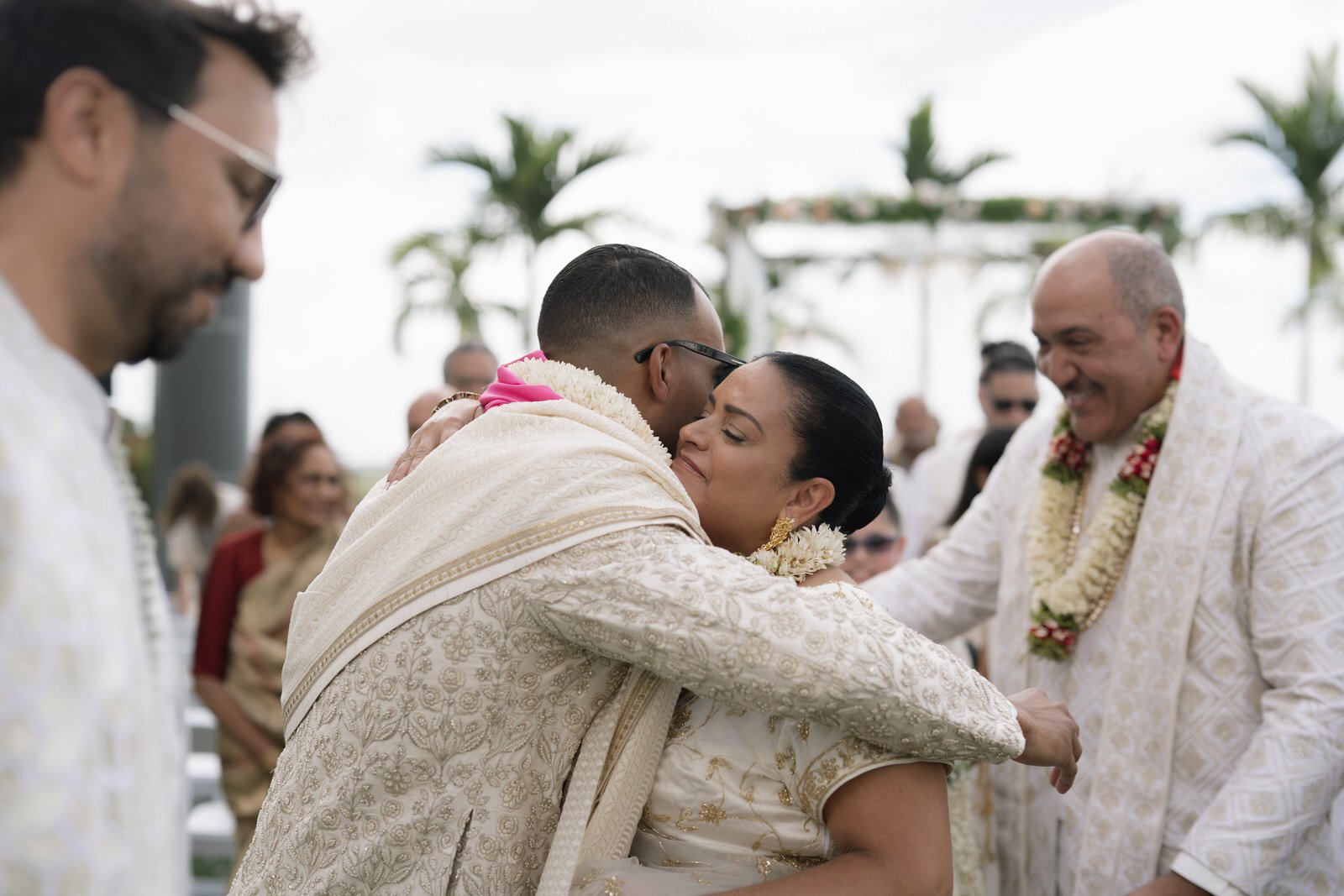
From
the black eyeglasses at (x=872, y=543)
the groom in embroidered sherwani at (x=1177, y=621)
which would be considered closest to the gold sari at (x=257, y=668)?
the black eyeglasses at (x=872, y=543)

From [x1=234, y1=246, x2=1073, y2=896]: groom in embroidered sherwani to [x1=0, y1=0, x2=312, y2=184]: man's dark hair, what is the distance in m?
0.94

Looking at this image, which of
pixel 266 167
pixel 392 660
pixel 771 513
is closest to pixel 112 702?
pixel 266 167

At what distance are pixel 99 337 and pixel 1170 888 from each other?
300 cm

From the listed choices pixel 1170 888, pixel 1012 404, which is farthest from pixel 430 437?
pixel 1012 404

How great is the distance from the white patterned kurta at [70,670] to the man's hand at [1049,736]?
1601 millimetres

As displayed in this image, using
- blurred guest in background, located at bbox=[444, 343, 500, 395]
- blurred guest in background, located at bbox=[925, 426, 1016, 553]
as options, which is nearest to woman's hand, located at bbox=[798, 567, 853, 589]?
blurred guest in background, located at bbox=[925, 426, 1016, 553]

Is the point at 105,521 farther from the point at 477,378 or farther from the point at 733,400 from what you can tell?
the point at 477,378

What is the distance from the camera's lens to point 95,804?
4.22 ft

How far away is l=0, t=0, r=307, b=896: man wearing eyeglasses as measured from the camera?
126 cm

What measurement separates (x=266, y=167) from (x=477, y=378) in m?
4.90

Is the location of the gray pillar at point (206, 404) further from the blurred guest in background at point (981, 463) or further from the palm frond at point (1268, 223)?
the palm frond at point (1268, 223)

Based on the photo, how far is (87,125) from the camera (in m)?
1.51

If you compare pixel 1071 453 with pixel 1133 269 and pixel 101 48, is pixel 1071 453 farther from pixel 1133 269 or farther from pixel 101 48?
pixel 101 48

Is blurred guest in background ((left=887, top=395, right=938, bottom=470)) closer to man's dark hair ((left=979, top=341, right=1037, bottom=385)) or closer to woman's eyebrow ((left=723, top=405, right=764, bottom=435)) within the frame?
man's dark hair ((left=979, top=341, right=1037, bottom=385))
